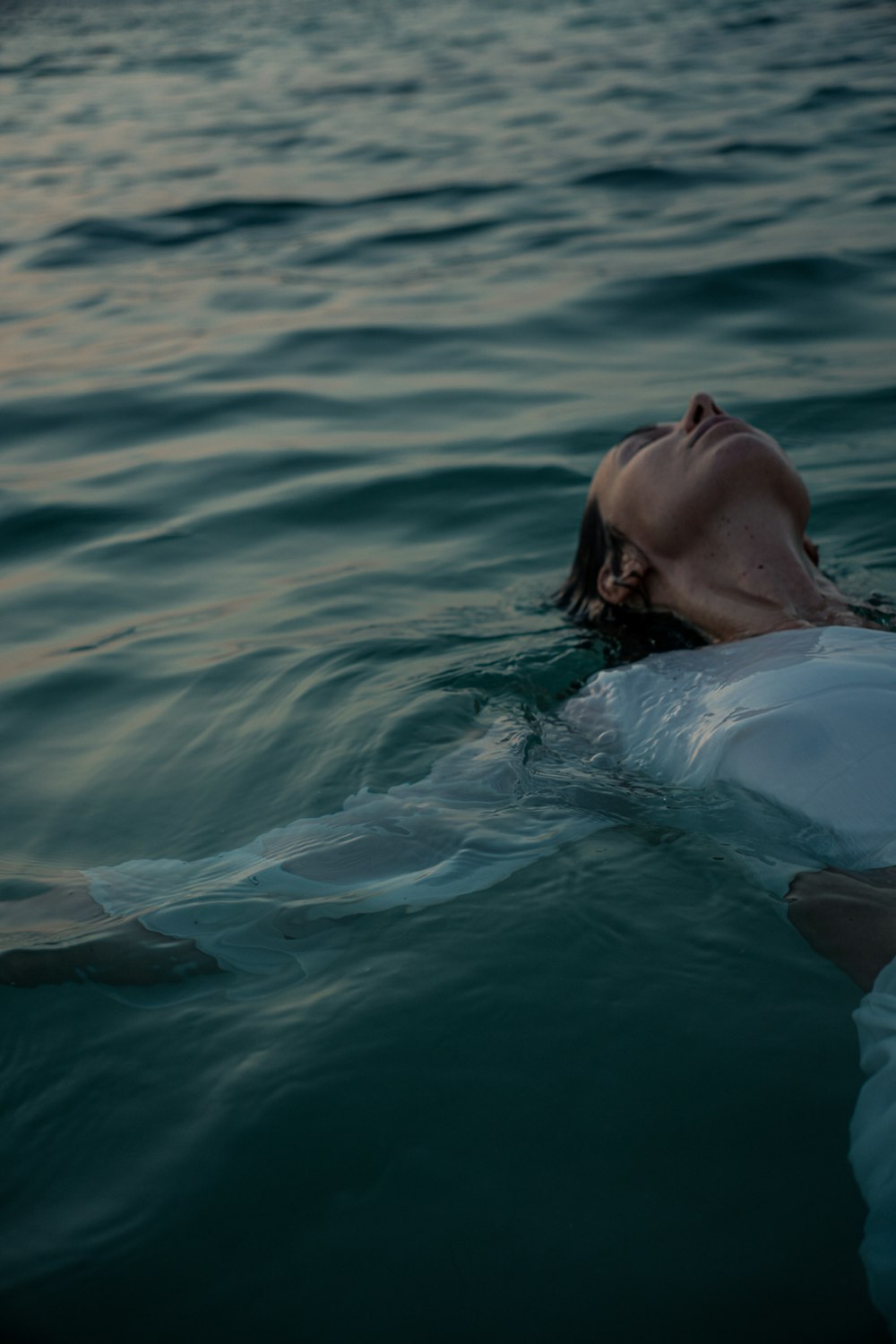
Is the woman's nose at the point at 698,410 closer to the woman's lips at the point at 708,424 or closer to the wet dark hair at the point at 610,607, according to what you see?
the woman's lips at the point at 708,424

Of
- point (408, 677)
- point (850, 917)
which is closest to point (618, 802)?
point (850, 917)

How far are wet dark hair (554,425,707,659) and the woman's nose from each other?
226mm

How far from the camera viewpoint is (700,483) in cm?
339

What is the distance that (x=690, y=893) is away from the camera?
2441mm

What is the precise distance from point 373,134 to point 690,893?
1128cm

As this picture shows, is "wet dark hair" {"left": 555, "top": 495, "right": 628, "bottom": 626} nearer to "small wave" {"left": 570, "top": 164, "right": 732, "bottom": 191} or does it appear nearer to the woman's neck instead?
the woman's neck

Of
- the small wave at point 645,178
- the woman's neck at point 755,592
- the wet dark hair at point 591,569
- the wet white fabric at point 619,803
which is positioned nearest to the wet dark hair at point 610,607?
the wet dark hair at point 591,569

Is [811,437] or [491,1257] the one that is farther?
[811,437]

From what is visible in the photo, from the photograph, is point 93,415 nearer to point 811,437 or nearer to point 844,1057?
point 811,437

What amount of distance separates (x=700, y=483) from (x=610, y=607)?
568 mm

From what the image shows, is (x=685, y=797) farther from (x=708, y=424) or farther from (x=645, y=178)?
(x=645, y=178)

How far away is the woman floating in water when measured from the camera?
2.31 metres

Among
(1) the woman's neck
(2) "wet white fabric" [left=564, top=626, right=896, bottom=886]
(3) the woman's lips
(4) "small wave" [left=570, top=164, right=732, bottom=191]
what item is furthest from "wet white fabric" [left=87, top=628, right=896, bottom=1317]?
(4) "small wave" [left=570, top=164, right=732, bottom=191]

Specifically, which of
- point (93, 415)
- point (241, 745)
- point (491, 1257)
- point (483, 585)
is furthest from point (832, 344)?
point (491, 1257)
